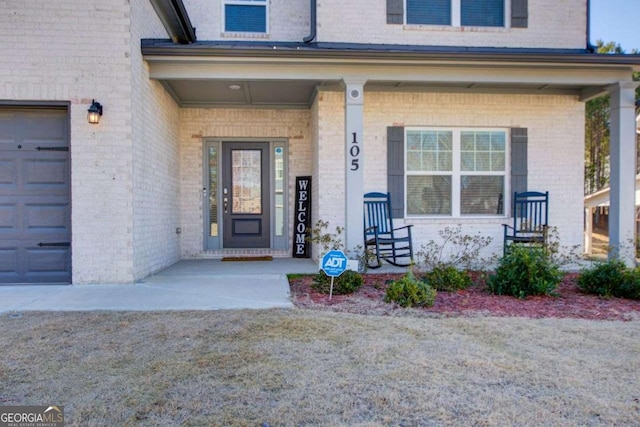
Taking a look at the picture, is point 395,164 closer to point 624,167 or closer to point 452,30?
point 452,30

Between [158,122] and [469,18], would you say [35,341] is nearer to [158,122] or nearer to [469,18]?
[158,122]

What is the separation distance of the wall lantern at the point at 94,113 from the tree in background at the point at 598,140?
53.2 ft

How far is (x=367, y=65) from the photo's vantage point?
597cm

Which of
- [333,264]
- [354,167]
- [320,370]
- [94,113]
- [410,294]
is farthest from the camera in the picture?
[354,167]

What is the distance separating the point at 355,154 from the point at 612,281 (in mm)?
3408

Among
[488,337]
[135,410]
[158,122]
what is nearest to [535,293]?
[488,337]

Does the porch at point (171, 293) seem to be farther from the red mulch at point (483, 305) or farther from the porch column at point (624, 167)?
the porch column at point (624, 167)

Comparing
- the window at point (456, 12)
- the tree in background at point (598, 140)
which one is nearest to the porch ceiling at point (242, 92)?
the window at point (456, 12)

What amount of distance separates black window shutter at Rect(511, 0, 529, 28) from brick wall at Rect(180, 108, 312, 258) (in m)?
3.91

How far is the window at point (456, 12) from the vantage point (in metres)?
7.30

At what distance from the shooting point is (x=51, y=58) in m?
5.11

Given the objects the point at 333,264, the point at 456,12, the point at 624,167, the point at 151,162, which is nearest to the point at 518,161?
the point at 624,167

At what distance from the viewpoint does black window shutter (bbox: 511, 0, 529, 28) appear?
24.1 ft

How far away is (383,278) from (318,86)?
126 inches
